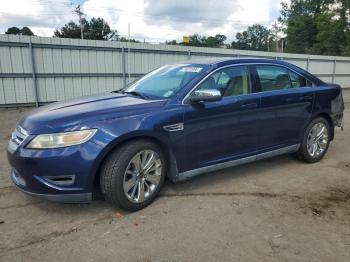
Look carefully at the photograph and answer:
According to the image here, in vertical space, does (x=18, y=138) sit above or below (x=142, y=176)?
above

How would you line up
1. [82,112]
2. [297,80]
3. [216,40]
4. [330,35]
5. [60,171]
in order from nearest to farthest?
[60,171]
[82,112]
[297,80]
[330,35]
[216,40]

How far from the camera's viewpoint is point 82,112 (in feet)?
11.7

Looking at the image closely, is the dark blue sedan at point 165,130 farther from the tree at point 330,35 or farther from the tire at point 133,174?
the tree at point 330,35

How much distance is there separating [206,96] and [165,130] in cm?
62

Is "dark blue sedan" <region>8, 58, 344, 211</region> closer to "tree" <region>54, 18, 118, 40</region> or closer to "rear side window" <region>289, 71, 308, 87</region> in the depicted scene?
"rear side window" <region>289, 71, 308, 87</region>

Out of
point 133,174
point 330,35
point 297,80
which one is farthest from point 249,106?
point 330,35

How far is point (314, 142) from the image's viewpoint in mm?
5516

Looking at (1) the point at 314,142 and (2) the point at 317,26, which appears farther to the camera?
(2) the point at 317,26

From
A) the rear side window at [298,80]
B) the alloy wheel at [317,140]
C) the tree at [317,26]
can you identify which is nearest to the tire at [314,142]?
the alloy wheel at [317,140]

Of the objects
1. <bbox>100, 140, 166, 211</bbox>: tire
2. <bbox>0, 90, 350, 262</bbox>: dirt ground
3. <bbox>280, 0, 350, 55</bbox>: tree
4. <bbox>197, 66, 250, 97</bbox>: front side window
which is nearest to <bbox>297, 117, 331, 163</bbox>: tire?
<bbox>0, 90, 350, 262</bbox>: dirt ground

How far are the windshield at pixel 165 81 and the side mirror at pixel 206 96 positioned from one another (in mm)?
254

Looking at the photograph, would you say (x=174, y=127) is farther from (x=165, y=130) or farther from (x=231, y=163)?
(x=231, y=163)

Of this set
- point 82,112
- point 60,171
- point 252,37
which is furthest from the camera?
point 252,37

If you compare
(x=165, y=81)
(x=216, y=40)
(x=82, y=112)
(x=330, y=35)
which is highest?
(x=216, y=40)
